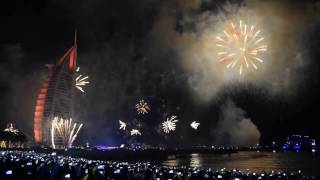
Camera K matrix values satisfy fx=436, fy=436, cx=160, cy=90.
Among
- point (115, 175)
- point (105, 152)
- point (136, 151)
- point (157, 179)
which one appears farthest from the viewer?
point (136, 151)

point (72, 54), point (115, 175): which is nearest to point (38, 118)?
point (72, 54)

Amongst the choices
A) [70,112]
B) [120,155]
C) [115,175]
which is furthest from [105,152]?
[115,175]

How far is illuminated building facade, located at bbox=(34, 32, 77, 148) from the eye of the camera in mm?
167250

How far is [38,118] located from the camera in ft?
549

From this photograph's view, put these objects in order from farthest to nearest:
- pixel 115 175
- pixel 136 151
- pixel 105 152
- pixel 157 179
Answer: pixel 136 151 < pixel 105 152 < pixel 115 175 < pixel 157 179

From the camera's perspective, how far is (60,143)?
537ft

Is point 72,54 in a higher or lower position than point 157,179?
higher

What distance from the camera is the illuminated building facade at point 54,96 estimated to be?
6585 inches

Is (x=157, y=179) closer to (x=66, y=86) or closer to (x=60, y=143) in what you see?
(x=60, y=143)

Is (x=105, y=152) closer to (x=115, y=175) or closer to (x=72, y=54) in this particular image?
(x=72, y=54)

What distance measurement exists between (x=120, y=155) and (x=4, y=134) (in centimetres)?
4431

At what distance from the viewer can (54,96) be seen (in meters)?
173

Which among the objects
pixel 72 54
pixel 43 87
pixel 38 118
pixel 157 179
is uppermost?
pixel 72 54

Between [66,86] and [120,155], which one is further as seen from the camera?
[66,86]
